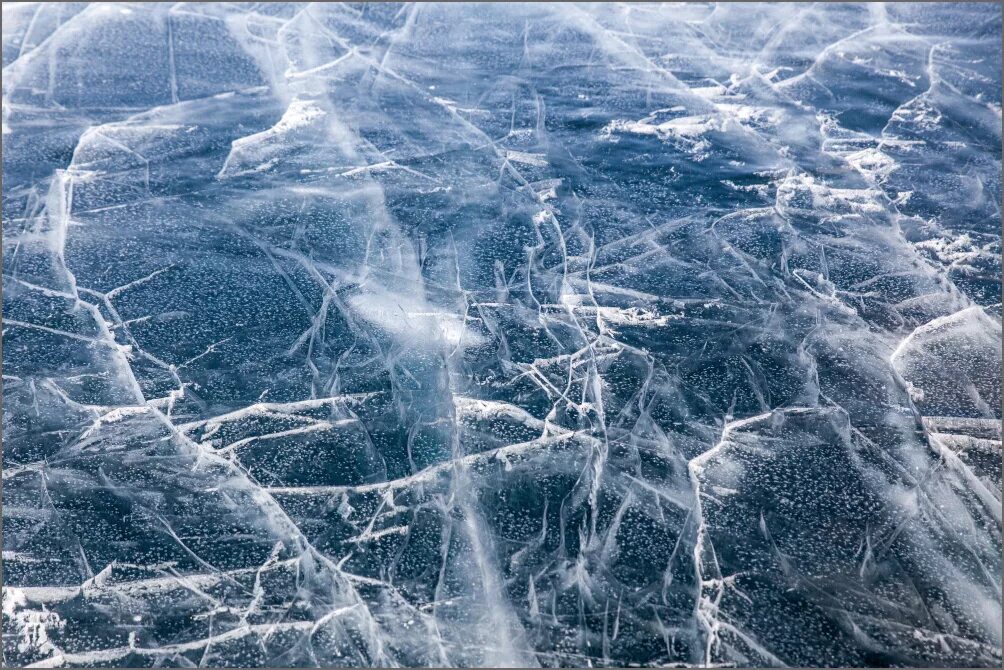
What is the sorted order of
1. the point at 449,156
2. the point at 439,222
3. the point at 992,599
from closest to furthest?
1. the point at 992,599
2. the point at 439,222
3. the point at 449,156

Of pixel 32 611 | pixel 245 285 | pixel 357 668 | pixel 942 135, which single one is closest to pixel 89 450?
pixel 32 611

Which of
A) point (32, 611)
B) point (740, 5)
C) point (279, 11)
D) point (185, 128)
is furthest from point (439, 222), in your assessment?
point (740, 5)

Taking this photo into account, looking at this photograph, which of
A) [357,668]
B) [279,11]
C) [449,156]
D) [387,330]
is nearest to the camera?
[357,668]

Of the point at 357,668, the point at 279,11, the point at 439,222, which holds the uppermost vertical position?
the point at 279,11

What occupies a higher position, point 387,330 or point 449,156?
point 449,156

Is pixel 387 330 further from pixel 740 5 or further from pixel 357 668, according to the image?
pixel 740 5

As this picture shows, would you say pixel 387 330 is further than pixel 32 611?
Yes

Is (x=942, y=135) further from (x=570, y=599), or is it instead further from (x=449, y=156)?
(x=570, y=599)
